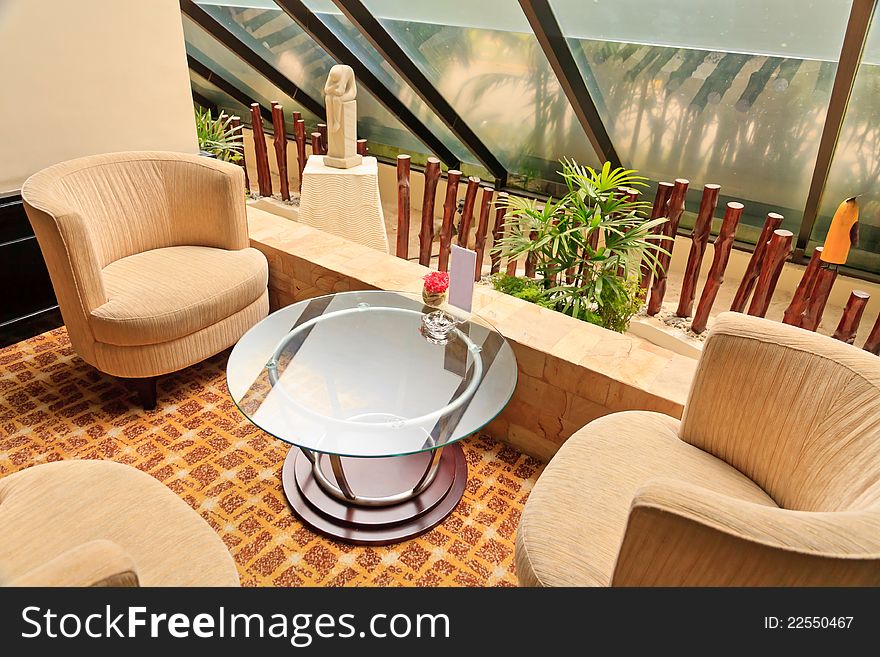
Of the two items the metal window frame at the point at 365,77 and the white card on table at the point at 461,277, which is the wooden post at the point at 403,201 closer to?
the metal window frame at the point at 365,77

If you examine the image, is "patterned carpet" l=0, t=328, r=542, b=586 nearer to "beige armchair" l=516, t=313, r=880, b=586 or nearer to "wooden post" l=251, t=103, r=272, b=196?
"beige armchair" l=516, t=313, r=880, b=586

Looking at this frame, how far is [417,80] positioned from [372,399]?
11.5 ft

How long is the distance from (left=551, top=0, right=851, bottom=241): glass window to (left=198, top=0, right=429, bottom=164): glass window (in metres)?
2.26

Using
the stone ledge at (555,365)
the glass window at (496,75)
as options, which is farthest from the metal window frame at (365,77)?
the stone ledge at (555,365)

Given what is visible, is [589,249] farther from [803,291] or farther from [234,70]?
[234,70]

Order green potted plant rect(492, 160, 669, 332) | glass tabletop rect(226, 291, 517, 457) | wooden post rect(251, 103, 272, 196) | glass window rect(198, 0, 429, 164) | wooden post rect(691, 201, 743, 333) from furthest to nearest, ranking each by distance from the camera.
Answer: wooden post rect(251, 103, 272, 196), glass window rect(198, 0, 429, 164), wooden post rect(691, 201, 743, 333), green potted plant rect(492, 160, 669, 332), glass tabletop rect(226, 291, 517, 457)

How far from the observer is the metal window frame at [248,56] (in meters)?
5.16

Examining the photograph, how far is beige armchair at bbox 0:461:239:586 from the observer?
1.22 metres

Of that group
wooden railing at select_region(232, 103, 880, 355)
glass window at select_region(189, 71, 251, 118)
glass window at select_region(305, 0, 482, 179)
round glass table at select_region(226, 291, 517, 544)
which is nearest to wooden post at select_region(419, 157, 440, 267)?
wooden railing at select_region(232, 103, 880, 355)

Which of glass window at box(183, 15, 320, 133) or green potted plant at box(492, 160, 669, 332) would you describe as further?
glass window at box(183, 15, 320, 133)

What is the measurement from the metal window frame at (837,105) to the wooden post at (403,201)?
2406 mm
